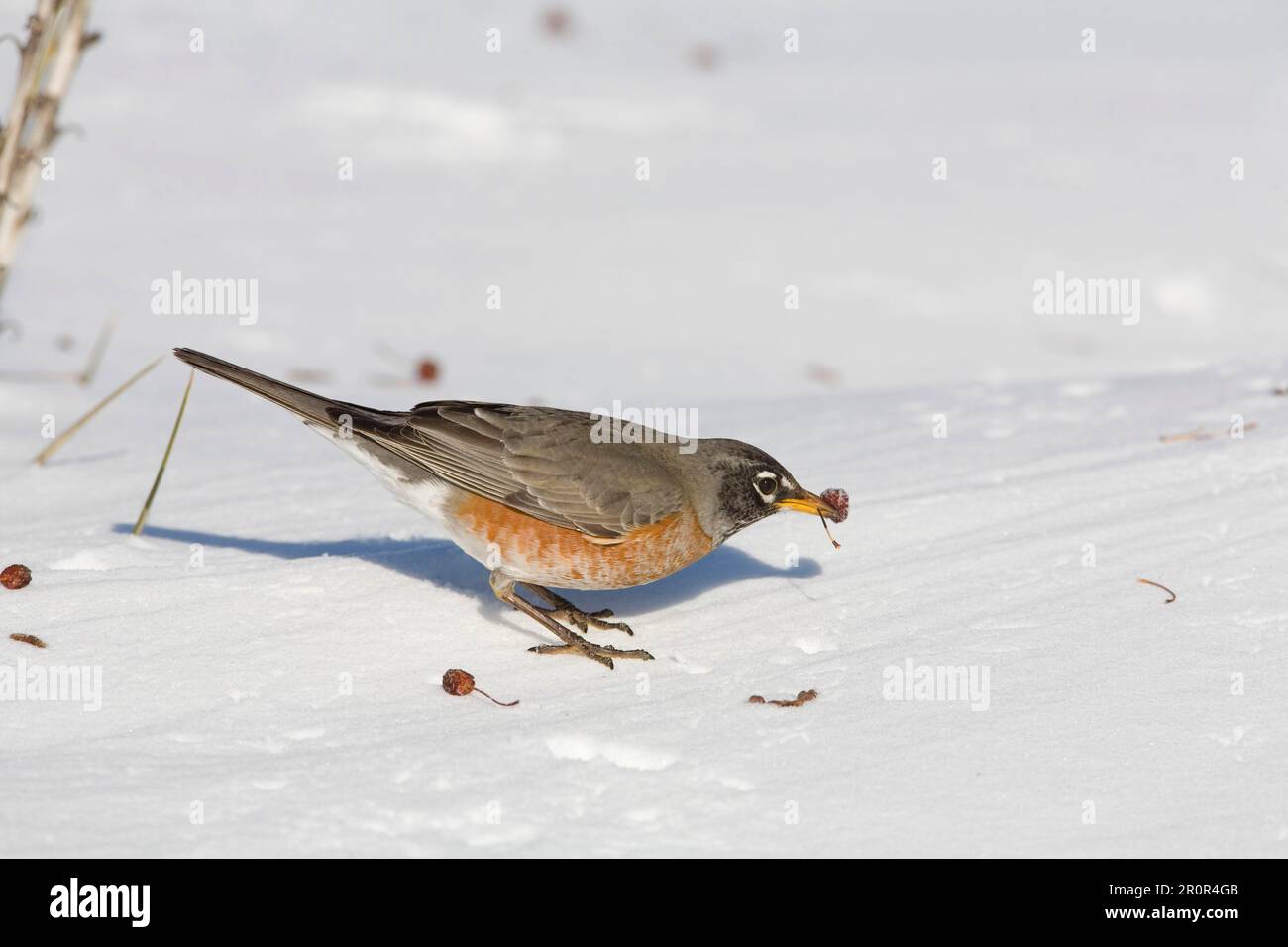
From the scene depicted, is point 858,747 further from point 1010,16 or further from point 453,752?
point 1010,16

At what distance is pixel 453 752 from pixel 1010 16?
50.9 feet

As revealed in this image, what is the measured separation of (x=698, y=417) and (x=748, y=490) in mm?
2969

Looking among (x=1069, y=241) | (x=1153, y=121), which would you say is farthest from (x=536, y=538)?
(x=1153, y=121)

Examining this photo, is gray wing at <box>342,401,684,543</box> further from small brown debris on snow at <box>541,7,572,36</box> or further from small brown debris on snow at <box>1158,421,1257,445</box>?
small brown debris on snow at <box>541,7,572,36</box>

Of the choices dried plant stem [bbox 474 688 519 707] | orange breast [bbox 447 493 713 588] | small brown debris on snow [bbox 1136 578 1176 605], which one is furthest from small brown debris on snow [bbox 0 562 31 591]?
small brown debris on snow [bbox 1136 578 1176 605]

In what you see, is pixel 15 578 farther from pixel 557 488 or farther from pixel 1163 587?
pixel 1163 587

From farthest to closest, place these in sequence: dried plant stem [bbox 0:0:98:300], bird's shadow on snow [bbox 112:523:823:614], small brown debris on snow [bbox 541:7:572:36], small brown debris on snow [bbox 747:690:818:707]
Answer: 1. small brown debris on snow [bbox 541:7:572:36]
2. dried plant stem [bbox 0:0:98:300]
3. bird's shadow on snow [bbox 112:523:823:614]
4. small brown debris on snow [bbox 747:690:818:707]

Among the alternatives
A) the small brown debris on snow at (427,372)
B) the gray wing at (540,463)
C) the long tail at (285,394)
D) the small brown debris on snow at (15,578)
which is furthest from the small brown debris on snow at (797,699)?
the small brown debris on snow at (427,372)

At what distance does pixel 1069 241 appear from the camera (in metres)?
12.9

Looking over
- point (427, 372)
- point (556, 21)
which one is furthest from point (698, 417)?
point (556, 21)

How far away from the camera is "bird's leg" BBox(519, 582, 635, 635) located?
221 inches

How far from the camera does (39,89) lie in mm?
6793

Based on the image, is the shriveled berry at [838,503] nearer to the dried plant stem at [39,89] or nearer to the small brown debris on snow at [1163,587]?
the small brown debris on snow at [1163,587]

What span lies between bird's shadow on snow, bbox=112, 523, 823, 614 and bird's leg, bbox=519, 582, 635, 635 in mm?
166
